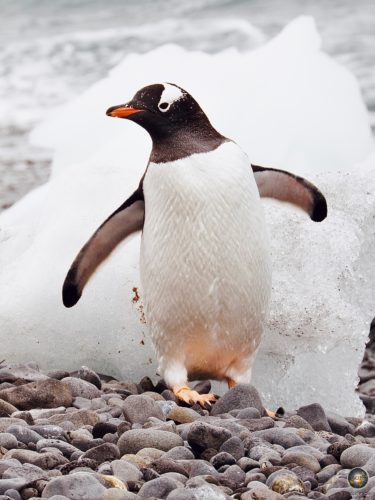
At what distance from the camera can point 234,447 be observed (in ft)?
9.28

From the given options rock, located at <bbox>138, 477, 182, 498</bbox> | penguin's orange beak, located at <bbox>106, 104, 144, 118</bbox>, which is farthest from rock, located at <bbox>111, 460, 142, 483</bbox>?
penguin's orange beak, located at <bbox>106, 104, 144, 118</bbox>

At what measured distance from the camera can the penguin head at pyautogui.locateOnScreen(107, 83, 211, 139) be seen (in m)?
3.62

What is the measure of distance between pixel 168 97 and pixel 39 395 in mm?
1006

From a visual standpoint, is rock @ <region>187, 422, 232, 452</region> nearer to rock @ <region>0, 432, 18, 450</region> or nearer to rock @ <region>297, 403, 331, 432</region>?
rock @ <region>0, 432, 18, 450</region>

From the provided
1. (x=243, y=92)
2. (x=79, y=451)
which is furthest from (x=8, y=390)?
(x=243, y=92)

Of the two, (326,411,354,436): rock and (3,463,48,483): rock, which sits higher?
(3,463,48,483): rock

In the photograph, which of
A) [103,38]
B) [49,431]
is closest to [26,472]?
[49,431]

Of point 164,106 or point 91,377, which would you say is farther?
point 91,377

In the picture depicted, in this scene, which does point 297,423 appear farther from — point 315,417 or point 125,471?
point 125,471

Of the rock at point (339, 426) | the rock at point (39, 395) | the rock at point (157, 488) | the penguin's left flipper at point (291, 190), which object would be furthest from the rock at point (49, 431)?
the penguin's left flipper at point (291, 190)

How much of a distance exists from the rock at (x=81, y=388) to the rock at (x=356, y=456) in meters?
0.94

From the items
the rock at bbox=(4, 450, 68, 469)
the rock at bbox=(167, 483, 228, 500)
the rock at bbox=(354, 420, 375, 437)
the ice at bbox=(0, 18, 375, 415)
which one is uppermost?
the ice at bbox=(0, 18, 375, 415)

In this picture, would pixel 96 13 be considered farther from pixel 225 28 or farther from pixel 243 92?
pixel 243 92

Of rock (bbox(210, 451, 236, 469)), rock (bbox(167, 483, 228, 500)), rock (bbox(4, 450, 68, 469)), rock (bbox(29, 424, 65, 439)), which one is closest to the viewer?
rock (bbox(167, 483, 228, 500))
